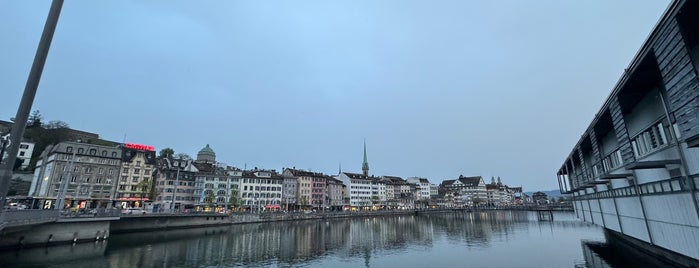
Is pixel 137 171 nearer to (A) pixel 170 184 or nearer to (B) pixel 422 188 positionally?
(A) pixel 170 184

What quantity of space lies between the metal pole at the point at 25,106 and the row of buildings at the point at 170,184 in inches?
2276

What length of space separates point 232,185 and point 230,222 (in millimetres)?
27285

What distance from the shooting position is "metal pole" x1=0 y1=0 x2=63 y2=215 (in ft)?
21.2

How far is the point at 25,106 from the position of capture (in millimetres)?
6773

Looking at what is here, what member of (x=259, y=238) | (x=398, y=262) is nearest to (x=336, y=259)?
(x=398, y=262)

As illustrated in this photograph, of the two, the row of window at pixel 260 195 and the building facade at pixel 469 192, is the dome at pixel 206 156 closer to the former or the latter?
the row of window at pixel 260 195

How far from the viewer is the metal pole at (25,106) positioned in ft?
21.2

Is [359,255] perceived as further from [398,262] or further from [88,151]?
[88,151]

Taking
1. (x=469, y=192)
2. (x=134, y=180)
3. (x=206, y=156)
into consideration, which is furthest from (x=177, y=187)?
(x=469, y=192)

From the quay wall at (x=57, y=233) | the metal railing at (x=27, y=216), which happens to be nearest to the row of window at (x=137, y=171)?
the quay wall at (x=57, y=233)

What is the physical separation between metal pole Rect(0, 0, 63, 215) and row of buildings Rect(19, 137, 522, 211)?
5780 centimetres

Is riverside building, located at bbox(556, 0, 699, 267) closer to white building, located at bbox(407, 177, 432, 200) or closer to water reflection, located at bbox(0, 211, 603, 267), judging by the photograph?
water reflection, located at bbox(0, 211, 603, 267)

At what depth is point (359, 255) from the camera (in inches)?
1550

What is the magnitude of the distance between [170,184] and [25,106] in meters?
96.8
